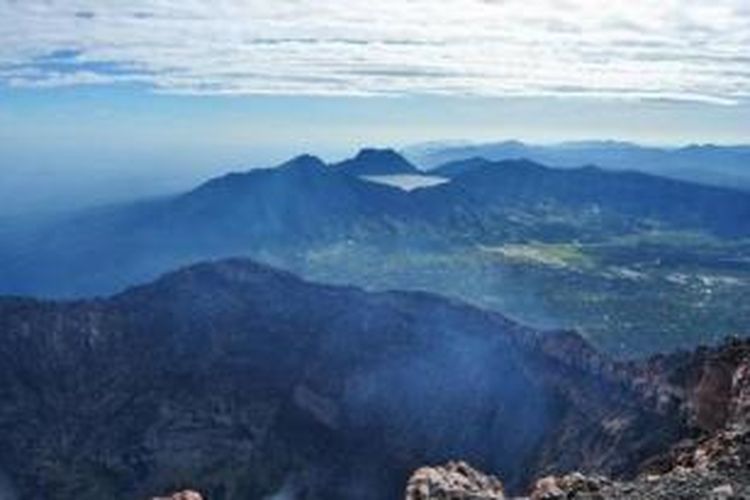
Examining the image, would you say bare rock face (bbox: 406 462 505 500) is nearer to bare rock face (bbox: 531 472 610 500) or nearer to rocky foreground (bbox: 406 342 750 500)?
rocky foreground (bbox: 406 342 750 500)

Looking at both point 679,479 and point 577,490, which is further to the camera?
point 577,490

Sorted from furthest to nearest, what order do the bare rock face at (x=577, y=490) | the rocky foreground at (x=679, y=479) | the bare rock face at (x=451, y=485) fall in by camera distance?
1. the bare rock face at (x=451, y=485)
2. the bare rock face at (x=577, y=490)
3. the rocky foreground at (x=679, y=479)

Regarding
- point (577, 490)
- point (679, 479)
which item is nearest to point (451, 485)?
point (577, 490)

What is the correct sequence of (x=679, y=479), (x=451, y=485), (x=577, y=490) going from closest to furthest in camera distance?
(x=679, y=479)
(x=577, y=490)
(x=451, y=485)

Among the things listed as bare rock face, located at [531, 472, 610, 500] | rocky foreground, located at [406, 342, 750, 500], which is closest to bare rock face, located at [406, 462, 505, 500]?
rocky foreground, located at [406, 342, 750, 500]

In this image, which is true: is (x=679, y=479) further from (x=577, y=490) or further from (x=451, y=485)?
(x=451, y=485)

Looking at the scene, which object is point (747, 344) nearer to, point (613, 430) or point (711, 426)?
point (711, 426)

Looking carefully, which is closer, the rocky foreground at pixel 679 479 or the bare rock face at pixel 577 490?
the rocky foreground at pixel 679 479

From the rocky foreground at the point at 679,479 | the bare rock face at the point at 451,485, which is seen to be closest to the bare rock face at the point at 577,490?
the rocky foreground at the point at 679,479

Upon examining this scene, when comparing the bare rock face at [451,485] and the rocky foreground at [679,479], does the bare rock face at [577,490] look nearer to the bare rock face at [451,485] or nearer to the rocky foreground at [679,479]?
the rocky foreground at [679,479]
